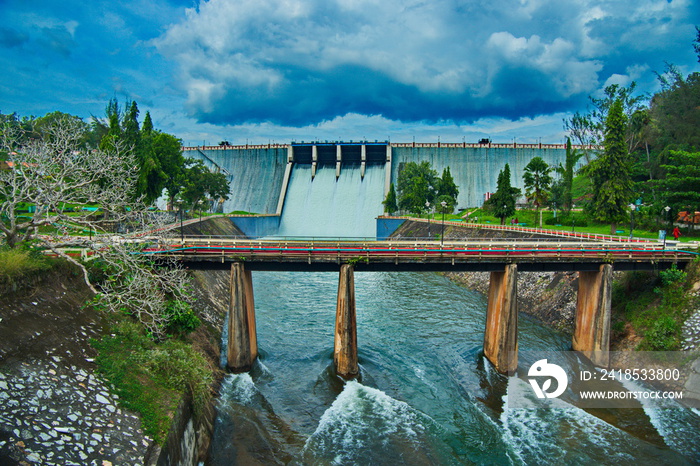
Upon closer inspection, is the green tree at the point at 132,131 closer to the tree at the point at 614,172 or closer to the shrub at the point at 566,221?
the tree at the point at 614,172

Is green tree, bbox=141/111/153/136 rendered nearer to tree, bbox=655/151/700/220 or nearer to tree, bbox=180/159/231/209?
tree, bbox=180/159/231/209

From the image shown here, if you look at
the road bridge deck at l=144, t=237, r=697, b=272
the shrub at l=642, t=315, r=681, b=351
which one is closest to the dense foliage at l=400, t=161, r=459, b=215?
the road bridge deck at l=144, t=237, r=697, b=272

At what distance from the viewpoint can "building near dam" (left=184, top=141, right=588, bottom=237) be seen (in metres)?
93.7

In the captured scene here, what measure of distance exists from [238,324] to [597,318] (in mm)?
22959

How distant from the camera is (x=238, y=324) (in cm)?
2506

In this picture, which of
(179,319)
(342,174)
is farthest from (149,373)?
(342,174)

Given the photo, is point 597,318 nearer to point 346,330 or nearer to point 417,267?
point 417,267

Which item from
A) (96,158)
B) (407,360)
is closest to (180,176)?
(96,158)

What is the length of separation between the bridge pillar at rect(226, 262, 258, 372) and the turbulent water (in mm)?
957

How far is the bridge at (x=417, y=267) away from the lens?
2528cm

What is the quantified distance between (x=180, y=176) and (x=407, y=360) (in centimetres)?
4482

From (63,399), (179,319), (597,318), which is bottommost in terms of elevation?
(597,318)

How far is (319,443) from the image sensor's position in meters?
19.0

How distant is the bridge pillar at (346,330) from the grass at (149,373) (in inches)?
317
